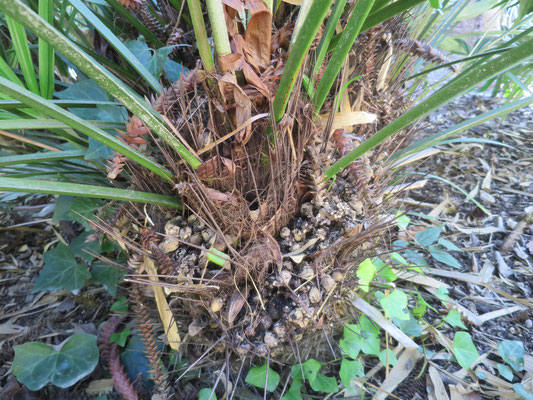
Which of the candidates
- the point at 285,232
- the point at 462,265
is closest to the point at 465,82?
the point at 285,232

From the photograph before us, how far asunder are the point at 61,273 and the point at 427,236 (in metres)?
0.89

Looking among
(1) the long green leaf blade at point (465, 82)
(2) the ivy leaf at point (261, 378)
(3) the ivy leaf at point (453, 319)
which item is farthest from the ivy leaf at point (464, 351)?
A: (1) the long green leaf blade at point (465, 82)

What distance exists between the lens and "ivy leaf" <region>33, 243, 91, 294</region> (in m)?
0.78

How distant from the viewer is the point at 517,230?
1.00m

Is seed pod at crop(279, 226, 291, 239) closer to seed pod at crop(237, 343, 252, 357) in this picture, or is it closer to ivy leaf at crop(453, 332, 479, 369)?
seed pod at crop(237, 343, 252, 357)

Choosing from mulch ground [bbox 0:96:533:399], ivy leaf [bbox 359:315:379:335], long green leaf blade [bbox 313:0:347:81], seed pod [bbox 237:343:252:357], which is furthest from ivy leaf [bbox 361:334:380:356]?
long green leaf blade [bbox 313:0:347:81]

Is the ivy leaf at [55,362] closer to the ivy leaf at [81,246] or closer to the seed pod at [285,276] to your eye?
the ivy leaf at [81,246]

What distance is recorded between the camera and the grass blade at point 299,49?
13.1 inches

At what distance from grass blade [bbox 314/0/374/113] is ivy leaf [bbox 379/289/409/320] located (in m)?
0.40

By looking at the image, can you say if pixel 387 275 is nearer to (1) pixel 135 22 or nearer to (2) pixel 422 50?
(2) pixel 422 50

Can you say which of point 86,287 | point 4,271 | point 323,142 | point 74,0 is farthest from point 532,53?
point 4,271

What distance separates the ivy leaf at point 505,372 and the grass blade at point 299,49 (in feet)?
2.27

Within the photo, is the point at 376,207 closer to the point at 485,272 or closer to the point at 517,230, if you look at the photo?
the point at 485,272

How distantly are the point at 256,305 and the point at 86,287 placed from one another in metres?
0.61
